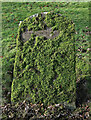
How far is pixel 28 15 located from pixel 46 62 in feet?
15.2

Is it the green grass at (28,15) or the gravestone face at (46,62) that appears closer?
the gravestone face at (46,62)

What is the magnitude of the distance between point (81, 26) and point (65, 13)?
1.29 metres

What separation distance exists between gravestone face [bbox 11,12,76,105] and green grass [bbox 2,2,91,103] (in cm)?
99

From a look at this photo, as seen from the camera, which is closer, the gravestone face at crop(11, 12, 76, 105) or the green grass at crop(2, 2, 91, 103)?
the gravestone face at crop(11, 12, 76, 105)

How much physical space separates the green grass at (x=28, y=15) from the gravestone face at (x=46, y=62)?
991 mm

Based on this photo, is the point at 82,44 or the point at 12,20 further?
the point at 12,20

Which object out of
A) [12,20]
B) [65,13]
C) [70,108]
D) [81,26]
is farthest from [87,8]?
[70,108]

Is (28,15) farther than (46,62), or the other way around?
(28,15)

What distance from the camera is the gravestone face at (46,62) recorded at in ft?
14.0

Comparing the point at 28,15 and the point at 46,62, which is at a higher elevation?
the point at 28,15

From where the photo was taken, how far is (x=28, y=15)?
27.6ft

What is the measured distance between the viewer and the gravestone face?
4281mm

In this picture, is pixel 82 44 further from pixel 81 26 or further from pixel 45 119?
pixel 45 119

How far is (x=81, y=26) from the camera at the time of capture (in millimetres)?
7602
